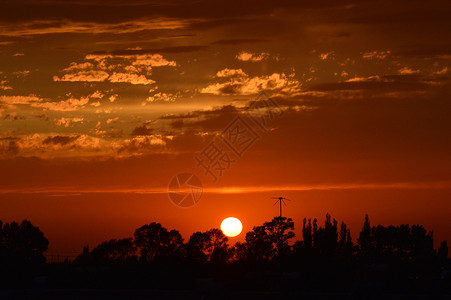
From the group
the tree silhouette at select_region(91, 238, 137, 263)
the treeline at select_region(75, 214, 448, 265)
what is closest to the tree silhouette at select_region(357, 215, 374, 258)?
the treeline at select_region(75, 214, 448, 265)

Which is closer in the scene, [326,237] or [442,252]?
[442,252]

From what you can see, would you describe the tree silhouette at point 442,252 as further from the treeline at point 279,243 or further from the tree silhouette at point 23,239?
the tree silhouette at point 23,239

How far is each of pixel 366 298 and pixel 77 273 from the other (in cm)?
1988

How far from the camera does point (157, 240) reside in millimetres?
123375

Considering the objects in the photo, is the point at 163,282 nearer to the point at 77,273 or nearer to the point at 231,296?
the point at 77,273

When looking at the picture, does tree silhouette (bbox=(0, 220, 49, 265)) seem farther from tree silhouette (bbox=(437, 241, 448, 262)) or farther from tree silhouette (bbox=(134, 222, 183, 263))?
tree silhouette (bbox=(437, 241, 448, 262))

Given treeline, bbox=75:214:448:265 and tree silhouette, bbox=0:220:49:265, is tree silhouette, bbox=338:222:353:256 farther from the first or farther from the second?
tree silhouette, bbox=0:220:49:265

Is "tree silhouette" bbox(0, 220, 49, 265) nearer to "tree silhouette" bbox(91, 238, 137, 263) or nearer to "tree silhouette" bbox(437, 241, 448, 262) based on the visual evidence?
"tree silhouette" bbox(91, 238, 137, 263)

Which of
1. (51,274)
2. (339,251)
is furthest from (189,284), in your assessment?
(339,251)

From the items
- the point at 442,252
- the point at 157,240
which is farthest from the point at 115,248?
the point at 442,252

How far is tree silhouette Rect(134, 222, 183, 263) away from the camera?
4786 inches

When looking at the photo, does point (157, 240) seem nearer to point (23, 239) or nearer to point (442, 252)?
point (23, 239)

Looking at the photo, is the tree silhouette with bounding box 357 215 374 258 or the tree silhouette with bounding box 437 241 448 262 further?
the tree silhouette with bounding box 357 215 374 258

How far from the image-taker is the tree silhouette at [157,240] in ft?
399
